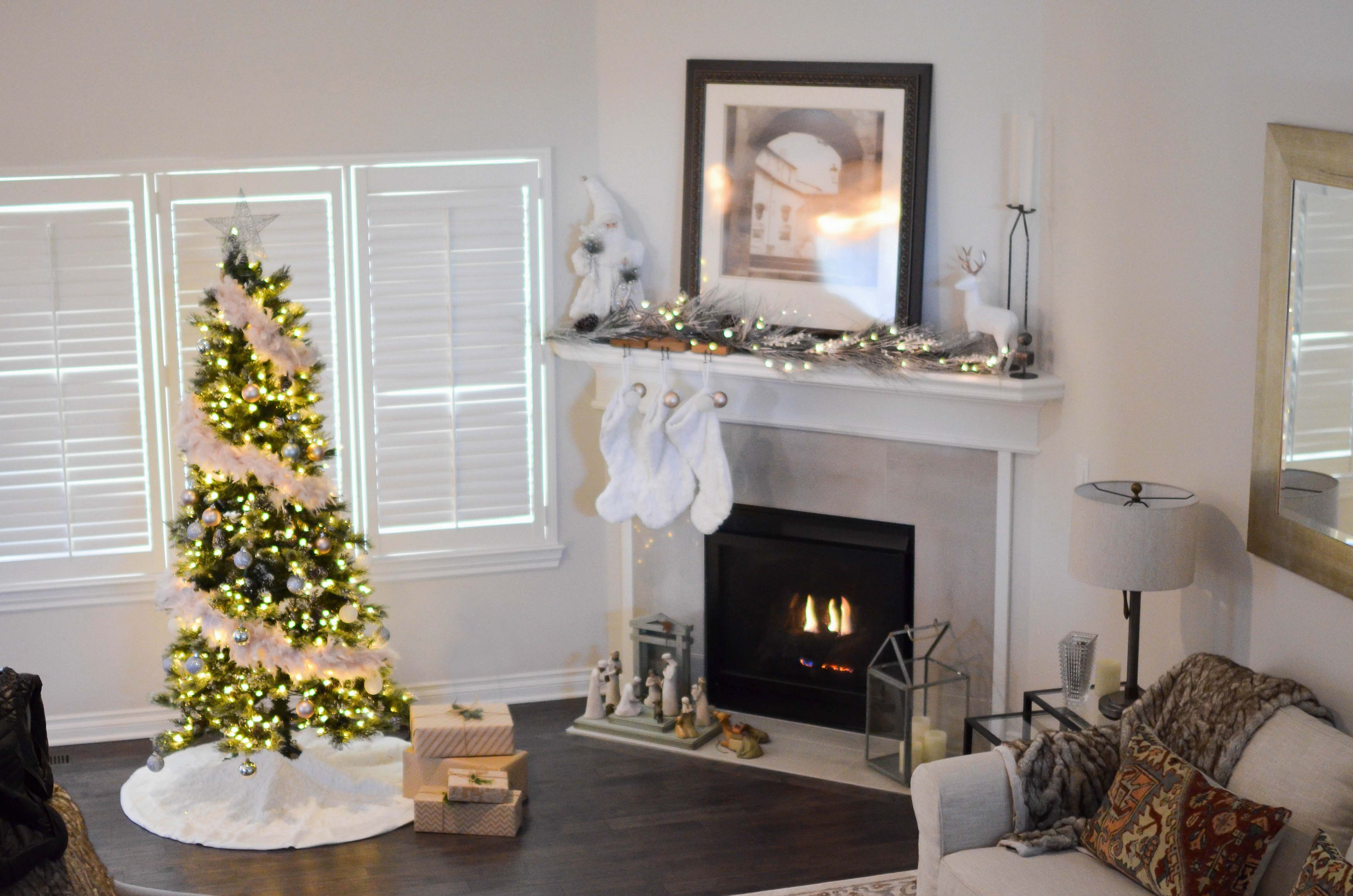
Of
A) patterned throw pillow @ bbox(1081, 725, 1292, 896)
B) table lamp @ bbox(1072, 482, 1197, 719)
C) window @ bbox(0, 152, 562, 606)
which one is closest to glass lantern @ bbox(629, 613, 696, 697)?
window @ bbox(0, 152, 562, 606)

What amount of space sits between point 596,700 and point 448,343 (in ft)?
4.78

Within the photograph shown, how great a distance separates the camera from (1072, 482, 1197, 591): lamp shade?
11.2ft

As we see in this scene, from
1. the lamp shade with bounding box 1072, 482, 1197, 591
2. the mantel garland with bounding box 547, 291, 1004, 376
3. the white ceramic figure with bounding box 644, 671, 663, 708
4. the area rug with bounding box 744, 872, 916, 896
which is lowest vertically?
the area rug with bounding box 744, 872, 916, 896

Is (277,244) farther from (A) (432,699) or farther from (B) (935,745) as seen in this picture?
(B) (935,745)

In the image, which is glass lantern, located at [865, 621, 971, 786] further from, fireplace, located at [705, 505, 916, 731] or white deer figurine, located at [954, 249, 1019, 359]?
white deer figurine, located at [954, 249, 1019, 359]

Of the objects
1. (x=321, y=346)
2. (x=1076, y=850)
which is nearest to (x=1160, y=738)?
Answer: (x=1076, y=850)

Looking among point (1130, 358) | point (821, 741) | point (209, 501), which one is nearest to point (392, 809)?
point (209, 501)

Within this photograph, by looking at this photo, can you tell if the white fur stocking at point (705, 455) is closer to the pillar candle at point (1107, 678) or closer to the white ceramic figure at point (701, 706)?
the white ceramic figure at point (701, 706)

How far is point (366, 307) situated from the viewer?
16.4 feet

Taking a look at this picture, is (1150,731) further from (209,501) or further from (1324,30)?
(209,501)

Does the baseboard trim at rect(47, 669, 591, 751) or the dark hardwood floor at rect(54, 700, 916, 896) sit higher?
the baseboard trim at rect(47, 669, 591, 751)

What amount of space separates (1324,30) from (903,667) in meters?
2.35

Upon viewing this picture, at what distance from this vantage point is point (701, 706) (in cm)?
498

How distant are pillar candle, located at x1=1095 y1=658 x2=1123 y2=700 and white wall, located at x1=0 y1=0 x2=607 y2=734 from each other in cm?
219
